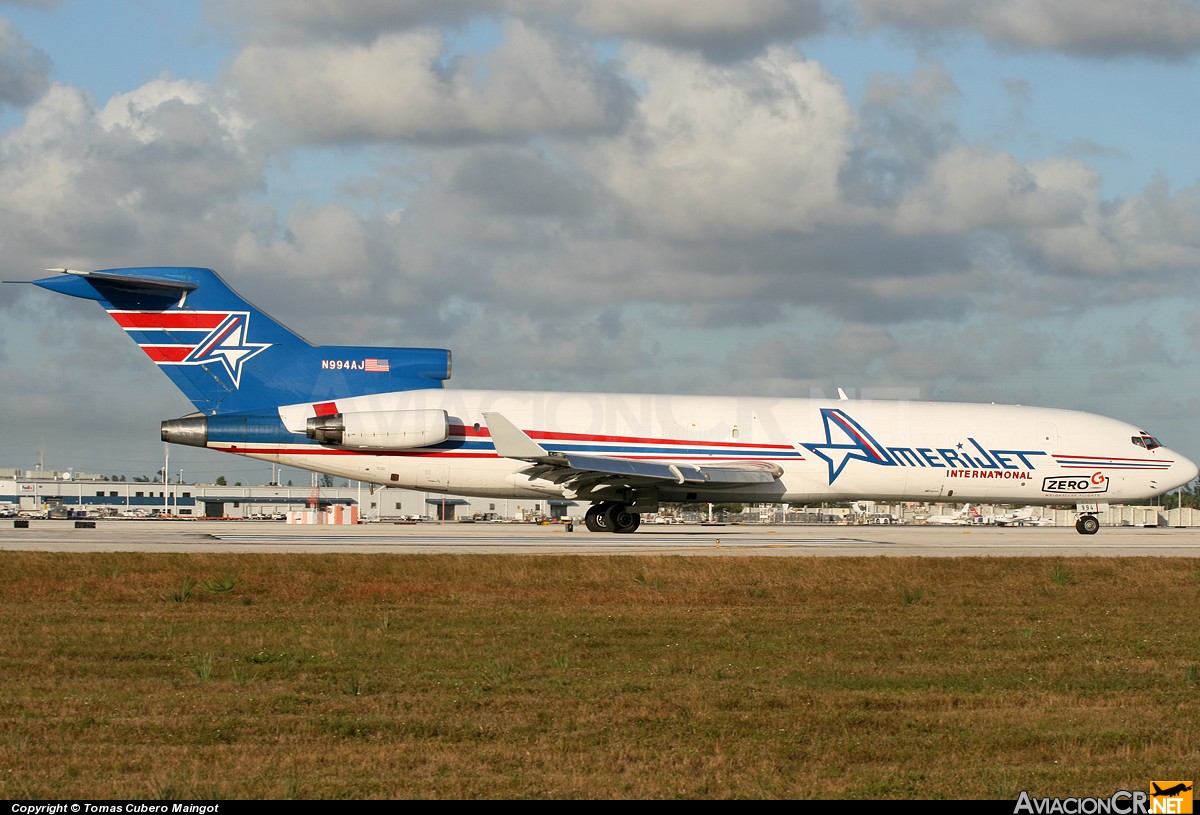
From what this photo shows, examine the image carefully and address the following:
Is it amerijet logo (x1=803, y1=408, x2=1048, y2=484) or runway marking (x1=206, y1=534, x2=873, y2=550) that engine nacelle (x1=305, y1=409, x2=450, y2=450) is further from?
amerijet logo (x1=803, y1=408, x2=1048, y2=484)

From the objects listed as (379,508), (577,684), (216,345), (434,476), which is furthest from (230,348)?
(379,508)

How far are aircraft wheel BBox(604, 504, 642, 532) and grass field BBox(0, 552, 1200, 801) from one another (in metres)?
12.4

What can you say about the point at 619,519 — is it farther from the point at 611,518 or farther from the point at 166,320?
the point at 166,320

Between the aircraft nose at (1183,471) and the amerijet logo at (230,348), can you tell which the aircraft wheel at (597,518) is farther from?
the aircraft nose at (1183,471)

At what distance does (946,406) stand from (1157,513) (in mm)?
31274

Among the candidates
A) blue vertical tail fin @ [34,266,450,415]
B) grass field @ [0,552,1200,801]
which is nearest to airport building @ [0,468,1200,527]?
blue vertical tail fin @ [34,266,450,415]

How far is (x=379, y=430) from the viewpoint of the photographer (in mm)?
30000

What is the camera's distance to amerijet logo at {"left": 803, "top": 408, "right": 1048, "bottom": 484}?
31891 mm

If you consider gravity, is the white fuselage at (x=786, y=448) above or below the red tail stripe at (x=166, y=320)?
below

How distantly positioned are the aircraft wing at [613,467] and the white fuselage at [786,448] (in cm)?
30

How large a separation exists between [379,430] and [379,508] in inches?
1891

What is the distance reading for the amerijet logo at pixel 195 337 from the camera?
3028 centimetres

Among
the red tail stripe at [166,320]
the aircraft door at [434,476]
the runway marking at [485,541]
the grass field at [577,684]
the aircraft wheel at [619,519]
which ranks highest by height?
the red tail stripe at [166,320]

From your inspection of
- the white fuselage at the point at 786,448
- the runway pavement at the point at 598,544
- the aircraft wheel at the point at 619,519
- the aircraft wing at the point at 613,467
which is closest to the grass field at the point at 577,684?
the runway pavement at the point at 598,544
